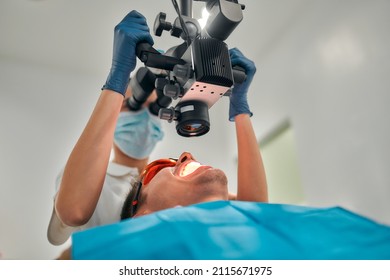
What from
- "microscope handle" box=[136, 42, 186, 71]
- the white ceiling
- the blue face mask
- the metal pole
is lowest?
the blue face mask

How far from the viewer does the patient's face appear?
1198mm

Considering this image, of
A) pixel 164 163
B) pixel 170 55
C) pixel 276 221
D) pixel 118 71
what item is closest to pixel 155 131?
pixel 164 163

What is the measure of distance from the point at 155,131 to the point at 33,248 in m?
0.76

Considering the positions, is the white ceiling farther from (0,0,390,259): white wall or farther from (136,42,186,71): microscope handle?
(136,42,186,71): microscope handle

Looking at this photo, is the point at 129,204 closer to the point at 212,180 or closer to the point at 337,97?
the point at 212,180

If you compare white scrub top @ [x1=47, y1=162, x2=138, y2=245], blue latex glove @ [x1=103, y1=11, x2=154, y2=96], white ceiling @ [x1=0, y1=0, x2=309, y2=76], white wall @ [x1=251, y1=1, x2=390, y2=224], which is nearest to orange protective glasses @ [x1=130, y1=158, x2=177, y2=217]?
white scrub top @ [x1=47, y1=162, x2=138, y2=245]

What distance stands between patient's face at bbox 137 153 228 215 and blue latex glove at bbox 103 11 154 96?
0.37m

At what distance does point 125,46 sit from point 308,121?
47.2 inches

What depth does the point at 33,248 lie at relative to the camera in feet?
4.92

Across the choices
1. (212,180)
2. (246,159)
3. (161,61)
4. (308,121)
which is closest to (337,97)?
(308,121)

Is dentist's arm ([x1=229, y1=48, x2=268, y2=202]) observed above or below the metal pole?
below

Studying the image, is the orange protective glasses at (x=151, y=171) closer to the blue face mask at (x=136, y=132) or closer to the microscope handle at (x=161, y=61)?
the blue face mask at (x=136, y=132)

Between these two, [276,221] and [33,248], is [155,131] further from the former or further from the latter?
[276,221]

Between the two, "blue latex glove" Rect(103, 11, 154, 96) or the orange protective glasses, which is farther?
the orange protective glasses
